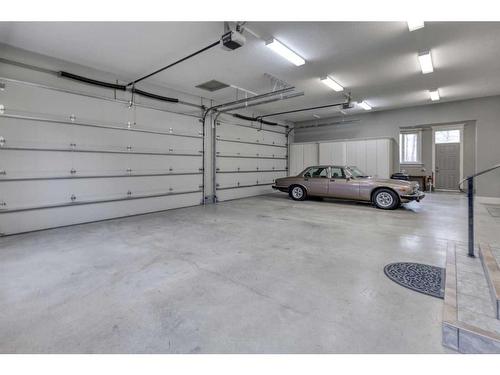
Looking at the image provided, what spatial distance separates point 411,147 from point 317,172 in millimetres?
5545

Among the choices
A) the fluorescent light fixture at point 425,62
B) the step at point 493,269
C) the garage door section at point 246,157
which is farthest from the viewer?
the garage door section at point 246,157

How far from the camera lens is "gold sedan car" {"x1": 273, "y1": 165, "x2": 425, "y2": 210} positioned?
6109 millimetres

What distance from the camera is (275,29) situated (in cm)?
364

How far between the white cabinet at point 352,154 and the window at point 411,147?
225 centimetres

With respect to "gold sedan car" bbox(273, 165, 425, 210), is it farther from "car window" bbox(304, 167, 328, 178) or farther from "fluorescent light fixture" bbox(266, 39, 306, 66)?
"fluorescent light fixture" bbox(266, 39, 306, 66)

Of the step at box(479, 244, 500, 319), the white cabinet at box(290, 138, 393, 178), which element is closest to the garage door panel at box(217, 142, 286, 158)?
the white cabinet at box(290, 138, 393, 178)

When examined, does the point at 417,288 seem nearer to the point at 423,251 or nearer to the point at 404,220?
the point at 423,251

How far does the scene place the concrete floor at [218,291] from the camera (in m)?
1.59

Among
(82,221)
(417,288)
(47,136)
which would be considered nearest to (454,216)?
(417,288)

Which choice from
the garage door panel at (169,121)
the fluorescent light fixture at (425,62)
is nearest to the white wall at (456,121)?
the fluorescent light fixture at (425,62)

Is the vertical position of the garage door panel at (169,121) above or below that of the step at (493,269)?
above

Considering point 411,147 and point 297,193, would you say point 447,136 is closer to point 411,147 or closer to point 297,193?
point 411,147

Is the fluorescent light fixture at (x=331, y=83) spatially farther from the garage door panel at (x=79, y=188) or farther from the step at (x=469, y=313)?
the step at (x=469, y=313)

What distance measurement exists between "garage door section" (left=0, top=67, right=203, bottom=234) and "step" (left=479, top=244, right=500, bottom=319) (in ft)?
19.9
